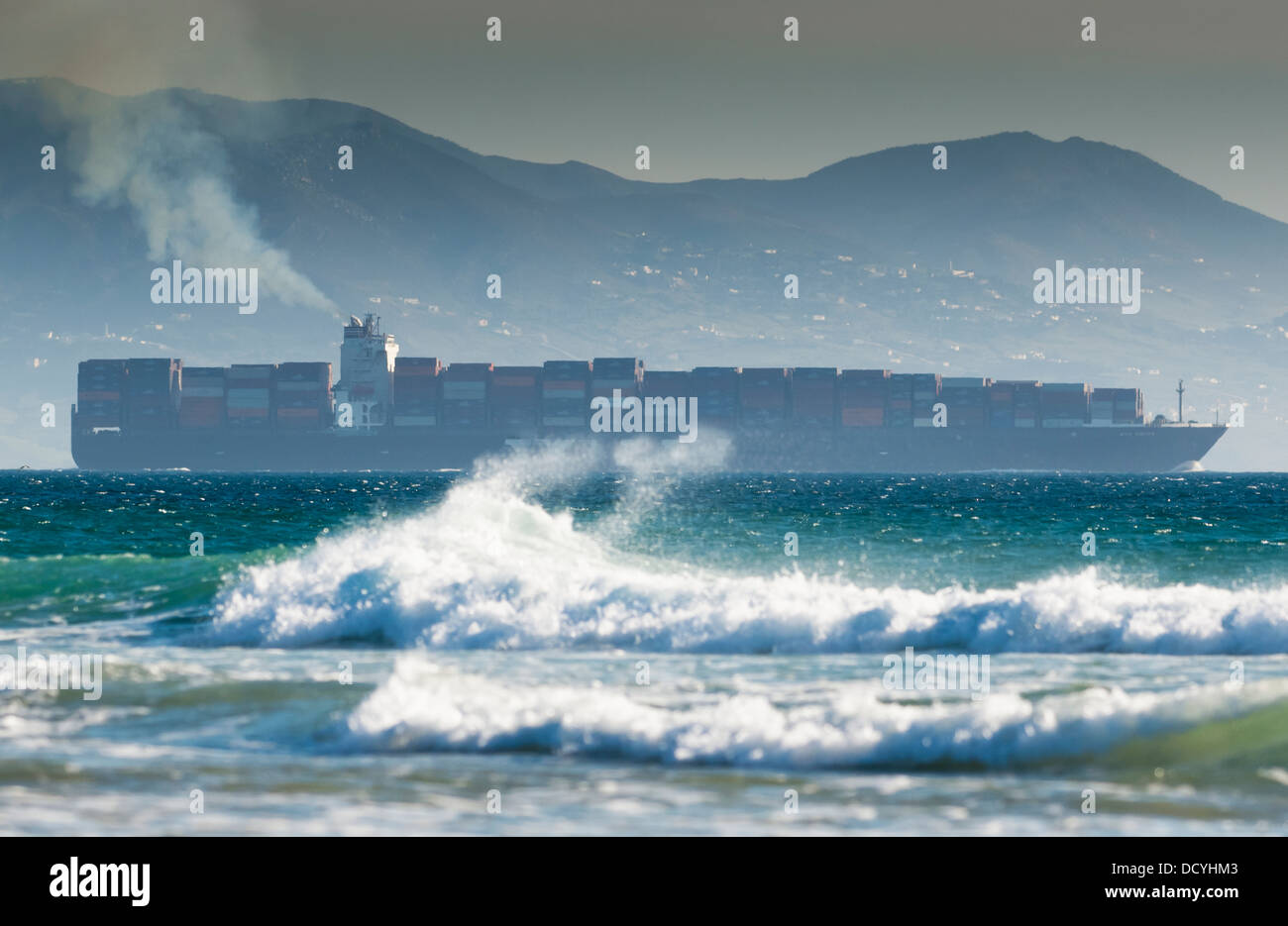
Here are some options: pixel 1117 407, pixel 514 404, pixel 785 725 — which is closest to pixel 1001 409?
pixel 1117 407

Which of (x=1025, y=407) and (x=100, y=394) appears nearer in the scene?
(x=1025, y=407)

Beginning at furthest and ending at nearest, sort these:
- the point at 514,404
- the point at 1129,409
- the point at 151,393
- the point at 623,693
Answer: the point at 1129,409 < the point at 151,393 < the point at 514,404 < the point at 623,693

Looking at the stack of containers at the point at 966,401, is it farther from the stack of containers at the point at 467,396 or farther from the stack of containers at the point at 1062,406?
the stack of containers at the point at 467,396

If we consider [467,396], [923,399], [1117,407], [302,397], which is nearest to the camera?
[467,396]

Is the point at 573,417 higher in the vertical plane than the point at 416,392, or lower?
lower

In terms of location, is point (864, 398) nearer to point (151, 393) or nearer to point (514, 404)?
point (514, 404)

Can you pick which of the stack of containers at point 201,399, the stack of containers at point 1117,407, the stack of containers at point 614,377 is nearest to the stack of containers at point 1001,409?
the stack of containers at point 1117,407
